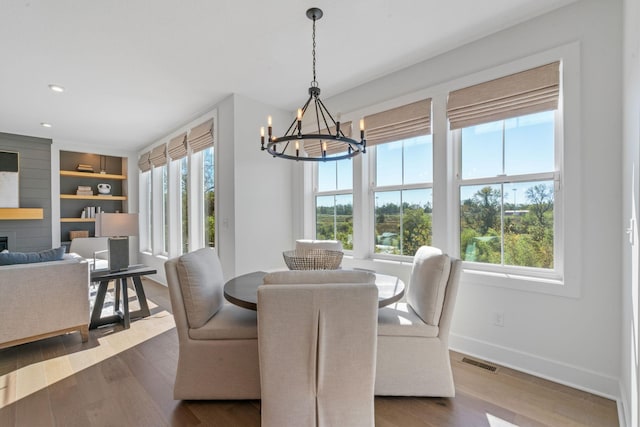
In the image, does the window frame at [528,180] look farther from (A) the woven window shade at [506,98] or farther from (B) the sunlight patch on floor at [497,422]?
(B) the sunlight patch on floor at [497,422]

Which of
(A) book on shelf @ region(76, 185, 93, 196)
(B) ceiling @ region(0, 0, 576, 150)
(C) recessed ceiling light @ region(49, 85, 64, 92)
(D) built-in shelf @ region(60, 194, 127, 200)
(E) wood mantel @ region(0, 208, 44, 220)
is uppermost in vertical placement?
(B) ceiling @ region(0, 0, 576, 150)

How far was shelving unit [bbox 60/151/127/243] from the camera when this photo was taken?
6012mm

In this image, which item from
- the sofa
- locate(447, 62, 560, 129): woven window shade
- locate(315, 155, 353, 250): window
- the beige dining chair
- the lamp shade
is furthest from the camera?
locate(315, 155, 353, 250): window

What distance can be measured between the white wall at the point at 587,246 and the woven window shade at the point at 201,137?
127 inches

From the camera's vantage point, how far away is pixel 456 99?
8.62 ft

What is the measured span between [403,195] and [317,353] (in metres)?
2.09

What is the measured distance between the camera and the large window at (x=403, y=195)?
2973 mm

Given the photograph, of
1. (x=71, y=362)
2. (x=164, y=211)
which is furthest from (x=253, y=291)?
(x=164, y=211)

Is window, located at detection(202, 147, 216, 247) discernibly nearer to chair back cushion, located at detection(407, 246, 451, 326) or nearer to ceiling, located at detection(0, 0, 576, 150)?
ceiling, located at detection(0, 0, 576, 150)

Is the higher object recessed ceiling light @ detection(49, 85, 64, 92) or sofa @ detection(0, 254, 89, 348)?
recessed ceiling light @ detection(49, 85, 64, 92)

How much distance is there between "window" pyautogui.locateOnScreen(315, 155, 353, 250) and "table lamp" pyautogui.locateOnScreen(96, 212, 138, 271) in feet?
7.10

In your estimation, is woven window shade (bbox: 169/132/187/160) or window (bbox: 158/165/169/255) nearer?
woven window shade (bbox: 169/132/187/160)

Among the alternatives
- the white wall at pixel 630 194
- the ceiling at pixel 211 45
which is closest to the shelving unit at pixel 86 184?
the ceiling at pixel 211 45

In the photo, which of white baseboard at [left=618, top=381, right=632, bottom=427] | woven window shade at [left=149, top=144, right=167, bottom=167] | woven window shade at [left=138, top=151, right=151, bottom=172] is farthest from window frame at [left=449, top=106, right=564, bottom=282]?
woven window shade at [left=138, top=151, right=151, bottom=172]
